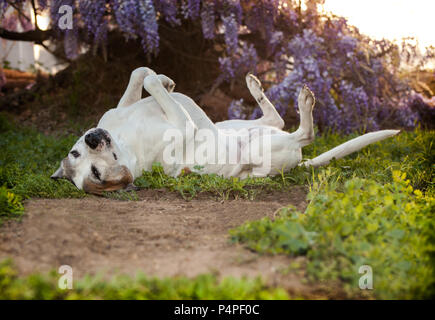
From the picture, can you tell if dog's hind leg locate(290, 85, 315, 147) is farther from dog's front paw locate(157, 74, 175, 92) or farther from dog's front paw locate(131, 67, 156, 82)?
dog's front paw locate(131, 67, 156, 82)

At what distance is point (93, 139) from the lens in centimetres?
338

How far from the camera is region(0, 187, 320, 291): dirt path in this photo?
6.88 feet

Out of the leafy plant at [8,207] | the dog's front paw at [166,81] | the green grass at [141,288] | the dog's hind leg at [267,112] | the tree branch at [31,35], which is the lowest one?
the green grass at [141,288]

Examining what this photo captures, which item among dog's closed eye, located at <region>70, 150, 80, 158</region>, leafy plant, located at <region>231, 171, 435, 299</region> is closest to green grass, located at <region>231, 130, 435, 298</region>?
leafy plant, located at <region>231, 171, 435, 299</region>

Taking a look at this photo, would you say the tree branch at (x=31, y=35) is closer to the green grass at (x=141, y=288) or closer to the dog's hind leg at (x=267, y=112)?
the dog's hind leg at (x=267, y=112)

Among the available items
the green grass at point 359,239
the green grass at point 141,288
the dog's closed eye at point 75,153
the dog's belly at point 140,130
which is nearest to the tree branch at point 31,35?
the dog's belly at point 140,130

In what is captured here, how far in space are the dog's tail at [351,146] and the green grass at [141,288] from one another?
2.47m

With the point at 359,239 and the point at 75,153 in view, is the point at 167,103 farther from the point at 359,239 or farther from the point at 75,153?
the point at 359,239

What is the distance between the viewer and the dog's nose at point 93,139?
3.38 meters

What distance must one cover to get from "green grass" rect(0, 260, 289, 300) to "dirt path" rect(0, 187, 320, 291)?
10cm
